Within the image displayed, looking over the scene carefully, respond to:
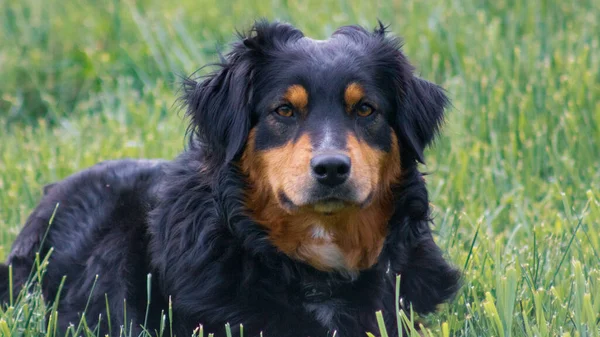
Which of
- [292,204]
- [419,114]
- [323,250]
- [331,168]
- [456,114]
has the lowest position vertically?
[323,250]

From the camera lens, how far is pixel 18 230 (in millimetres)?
5090

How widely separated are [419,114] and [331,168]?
61 centimetres

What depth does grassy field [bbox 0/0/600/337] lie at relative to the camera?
12.6ft

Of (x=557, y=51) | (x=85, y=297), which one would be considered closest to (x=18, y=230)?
(x=85, y=297)

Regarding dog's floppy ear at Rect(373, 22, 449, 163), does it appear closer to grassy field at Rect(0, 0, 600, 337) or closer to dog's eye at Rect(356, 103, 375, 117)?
dog's eye at Rect(356, 103, 375, 117)

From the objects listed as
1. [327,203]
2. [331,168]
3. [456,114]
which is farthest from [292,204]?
[456,114]

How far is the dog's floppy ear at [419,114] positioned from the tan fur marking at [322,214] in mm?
79

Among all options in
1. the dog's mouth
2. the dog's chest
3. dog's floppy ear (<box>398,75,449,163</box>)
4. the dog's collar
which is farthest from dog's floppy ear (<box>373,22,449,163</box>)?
the dog's collar

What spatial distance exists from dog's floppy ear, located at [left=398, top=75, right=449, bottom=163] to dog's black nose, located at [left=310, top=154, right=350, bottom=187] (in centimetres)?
46

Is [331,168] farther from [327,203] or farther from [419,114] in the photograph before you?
[419,114]

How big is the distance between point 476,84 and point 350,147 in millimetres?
2962

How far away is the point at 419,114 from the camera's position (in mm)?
3785

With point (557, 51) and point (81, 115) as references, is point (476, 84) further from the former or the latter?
point (81, 115)

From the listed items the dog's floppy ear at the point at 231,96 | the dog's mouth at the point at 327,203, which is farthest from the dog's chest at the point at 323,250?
the dog's floppy ear at the point at 231,96
